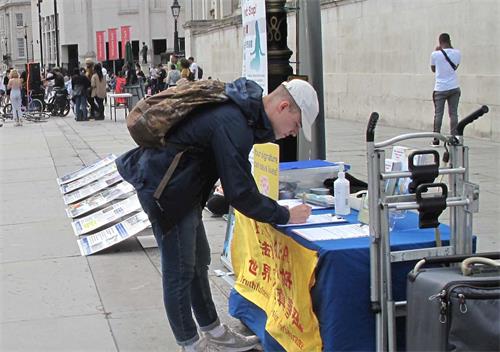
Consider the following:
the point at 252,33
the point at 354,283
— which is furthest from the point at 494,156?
the point at 354,283

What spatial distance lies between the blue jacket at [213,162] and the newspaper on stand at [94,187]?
4983 mm

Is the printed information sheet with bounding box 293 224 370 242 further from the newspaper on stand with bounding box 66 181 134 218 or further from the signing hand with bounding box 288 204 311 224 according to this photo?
the newspaper on stand with bounding box 66 181 134 218

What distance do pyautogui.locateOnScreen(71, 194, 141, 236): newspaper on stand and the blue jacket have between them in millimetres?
3441

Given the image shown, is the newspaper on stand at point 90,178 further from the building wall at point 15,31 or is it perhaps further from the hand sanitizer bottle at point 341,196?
the building wall at point 15,31

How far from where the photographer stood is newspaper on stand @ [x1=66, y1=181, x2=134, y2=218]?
8.23 m

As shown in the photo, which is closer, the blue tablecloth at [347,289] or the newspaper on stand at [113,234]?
the blue tablecloth at [347,289]

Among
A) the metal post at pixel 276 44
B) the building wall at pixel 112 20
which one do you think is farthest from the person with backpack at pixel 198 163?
the building wall at pixel 112 20

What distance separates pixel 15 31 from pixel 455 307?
A: 373 ft

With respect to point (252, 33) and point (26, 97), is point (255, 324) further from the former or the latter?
point (26, 97)

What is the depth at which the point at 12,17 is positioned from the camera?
10762 centimetres

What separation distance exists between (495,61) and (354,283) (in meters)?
10.7

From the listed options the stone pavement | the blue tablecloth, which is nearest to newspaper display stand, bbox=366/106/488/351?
the blue tablecloth

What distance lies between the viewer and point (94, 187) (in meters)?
9.03

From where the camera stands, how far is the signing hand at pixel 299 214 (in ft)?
12.5
